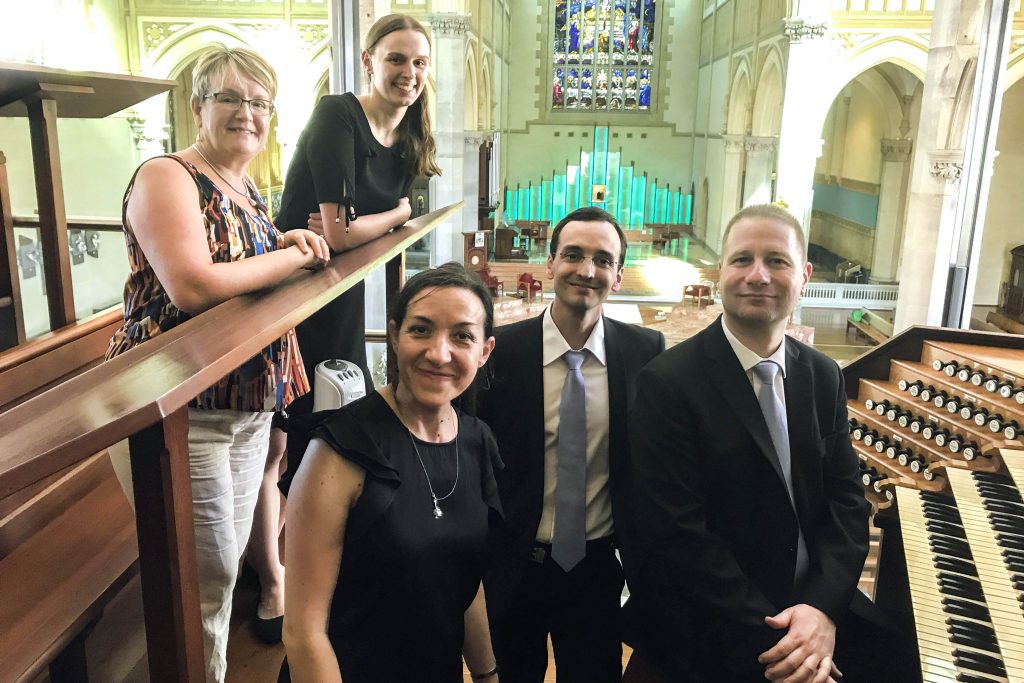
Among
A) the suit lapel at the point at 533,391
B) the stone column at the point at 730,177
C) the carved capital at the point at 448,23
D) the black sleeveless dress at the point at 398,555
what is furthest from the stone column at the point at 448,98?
the black sleeveless dress at the point at 398,555

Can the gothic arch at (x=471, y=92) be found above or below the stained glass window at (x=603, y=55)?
below

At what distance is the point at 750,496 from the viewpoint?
63.1 inches

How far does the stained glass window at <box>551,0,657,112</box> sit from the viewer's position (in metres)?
21.6

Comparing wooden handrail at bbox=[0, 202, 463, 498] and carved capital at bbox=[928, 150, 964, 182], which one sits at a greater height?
carved capital at bbox=[928, 150, 964, 182]

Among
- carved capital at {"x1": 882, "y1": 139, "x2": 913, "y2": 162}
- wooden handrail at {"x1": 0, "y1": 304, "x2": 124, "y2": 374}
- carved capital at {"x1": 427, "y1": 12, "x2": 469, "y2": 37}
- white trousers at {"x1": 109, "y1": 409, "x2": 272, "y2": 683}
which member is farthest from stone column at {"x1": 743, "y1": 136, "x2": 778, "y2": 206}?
white trousers at {"x1": 109, "y1": 409, "x2": 272, "y2": 683}

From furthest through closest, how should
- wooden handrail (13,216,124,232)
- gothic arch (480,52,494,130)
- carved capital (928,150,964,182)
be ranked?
1. gothic arch (480,52,494,130)
2. carved capital (928,150,964,182)
3. wooden handrail (13,216,124,232)

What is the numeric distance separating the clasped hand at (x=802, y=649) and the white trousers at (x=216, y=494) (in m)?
1.02

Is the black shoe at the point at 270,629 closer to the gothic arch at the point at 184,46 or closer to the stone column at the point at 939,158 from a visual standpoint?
the stone column at the point at 939,158

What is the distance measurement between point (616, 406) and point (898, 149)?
52.4ft

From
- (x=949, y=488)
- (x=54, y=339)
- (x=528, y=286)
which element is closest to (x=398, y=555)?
(x=54, y=339)

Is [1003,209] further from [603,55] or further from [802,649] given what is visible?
[802,649]

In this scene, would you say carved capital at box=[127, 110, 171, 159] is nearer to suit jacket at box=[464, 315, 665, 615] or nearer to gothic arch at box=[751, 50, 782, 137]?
gothic arch at box=[751, 50, 782, 137]

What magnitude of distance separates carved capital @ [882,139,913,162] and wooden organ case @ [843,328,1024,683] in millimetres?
13544

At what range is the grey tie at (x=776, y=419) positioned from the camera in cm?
164
